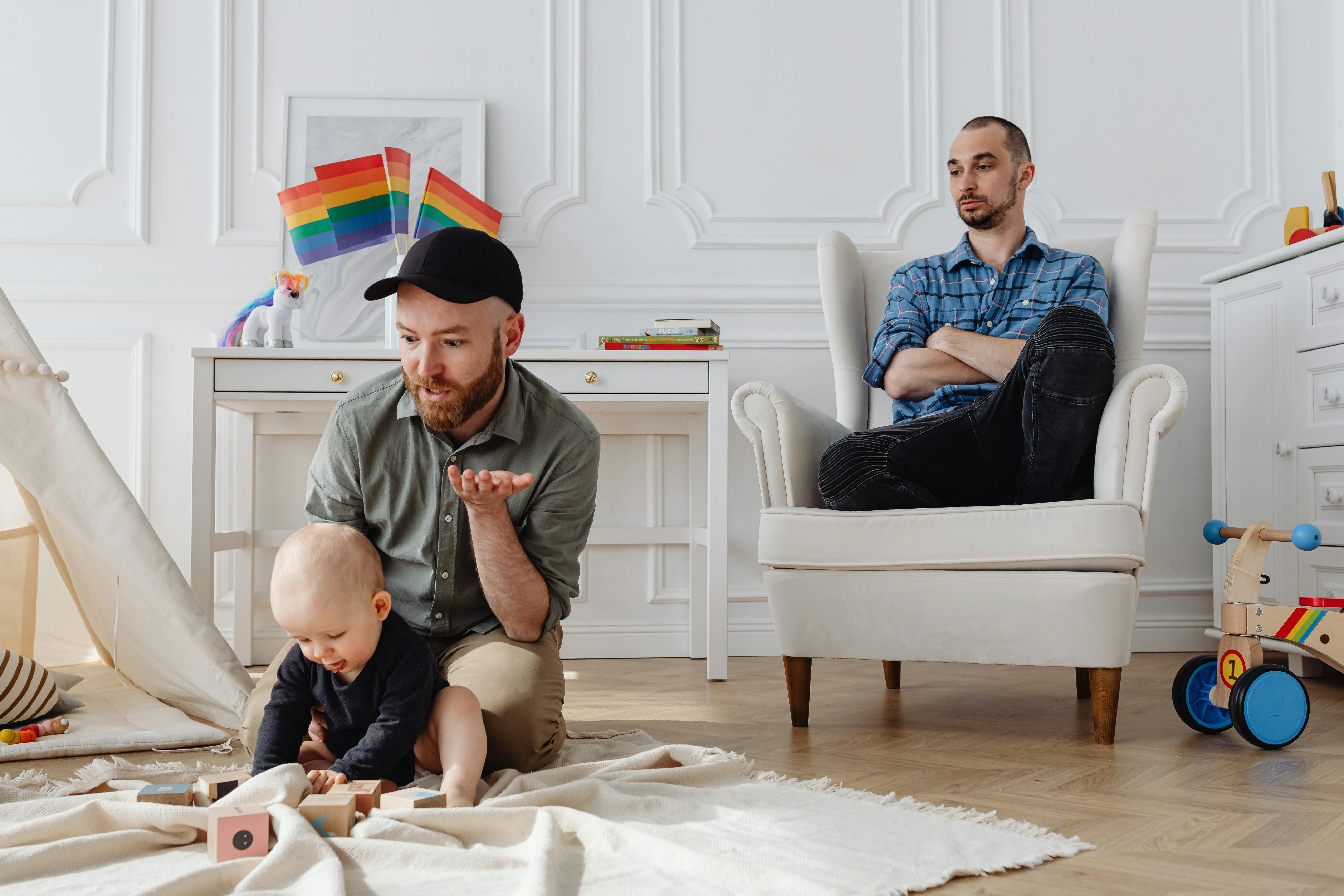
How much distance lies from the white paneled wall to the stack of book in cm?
38

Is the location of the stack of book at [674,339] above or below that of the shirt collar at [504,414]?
above

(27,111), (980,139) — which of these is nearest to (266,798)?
(980,139)

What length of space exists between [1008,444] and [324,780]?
1.31 meters

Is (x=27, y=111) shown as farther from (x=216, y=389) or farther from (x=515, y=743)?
(x=515, y=743)

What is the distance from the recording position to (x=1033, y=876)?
101cm

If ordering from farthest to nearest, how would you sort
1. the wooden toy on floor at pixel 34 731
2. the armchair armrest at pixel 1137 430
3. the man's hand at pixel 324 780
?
the armchair armrest at pixel 1137 430
the wooden toy on floor at pixel 34 731
the man's hand at pixel 324 780

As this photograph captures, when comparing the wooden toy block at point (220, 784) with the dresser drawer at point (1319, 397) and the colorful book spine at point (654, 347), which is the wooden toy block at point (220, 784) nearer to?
the colorful book spine at point (654, 347)

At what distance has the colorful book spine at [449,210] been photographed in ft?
8.45

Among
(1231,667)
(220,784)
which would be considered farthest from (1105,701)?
(220,784)

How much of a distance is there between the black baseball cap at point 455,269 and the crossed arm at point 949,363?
979 millimetres

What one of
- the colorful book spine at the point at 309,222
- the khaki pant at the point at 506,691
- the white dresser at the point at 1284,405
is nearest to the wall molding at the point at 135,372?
the colorful book spine at the point at 309,222

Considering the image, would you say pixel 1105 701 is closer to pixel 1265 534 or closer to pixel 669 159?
pixel 1265 534

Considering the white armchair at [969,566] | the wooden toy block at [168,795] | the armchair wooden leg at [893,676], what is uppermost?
the white armchair at [969,566]

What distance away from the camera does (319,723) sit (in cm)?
130
